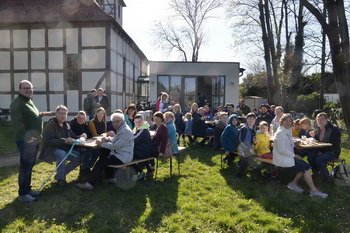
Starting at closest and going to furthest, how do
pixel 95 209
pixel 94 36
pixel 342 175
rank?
pixel 95 209 → pixel 342 175 → pixel 94 36

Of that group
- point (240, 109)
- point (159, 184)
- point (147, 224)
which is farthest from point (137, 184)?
point (240, 109)

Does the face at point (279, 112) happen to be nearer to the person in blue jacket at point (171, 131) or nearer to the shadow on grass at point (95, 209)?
the person in blue jacket at point (171, 131)

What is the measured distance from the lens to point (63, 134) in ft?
17.7

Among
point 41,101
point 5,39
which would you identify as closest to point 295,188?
point 41,101

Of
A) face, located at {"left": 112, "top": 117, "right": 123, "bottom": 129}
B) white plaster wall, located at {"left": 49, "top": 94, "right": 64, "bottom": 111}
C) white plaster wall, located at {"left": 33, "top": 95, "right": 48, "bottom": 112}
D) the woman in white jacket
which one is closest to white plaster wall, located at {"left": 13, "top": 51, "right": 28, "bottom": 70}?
white plaster wall, located at {"left": 33, "top": 95, "right": 48, "bottom": 112}

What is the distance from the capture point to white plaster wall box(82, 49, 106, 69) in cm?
1525

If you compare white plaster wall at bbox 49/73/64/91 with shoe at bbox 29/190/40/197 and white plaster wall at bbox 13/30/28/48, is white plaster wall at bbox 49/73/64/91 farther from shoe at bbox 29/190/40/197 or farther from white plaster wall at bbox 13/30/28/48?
shoe at bbox 29/190/40/197

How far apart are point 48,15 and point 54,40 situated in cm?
143

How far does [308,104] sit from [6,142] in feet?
85.4

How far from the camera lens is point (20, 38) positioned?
1576cm

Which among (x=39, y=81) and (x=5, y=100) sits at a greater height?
(x=39, y=81)

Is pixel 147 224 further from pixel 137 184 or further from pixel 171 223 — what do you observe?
pixel 137 184

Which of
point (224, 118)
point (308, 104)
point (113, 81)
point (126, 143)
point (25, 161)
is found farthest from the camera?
point (308, 104)

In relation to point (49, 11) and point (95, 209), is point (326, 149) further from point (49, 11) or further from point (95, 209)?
point (49, 11)
